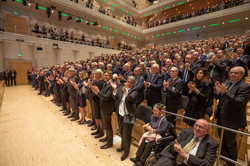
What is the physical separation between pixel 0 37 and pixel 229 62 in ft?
42.7

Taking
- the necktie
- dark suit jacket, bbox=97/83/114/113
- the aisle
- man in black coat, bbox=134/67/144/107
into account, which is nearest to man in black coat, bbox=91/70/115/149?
dark suit jacket, bbox=97/83/114/113

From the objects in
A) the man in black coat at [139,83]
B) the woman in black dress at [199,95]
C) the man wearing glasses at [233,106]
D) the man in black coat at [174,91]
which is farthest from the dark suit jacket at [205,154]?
the man in black coat at [139,83]

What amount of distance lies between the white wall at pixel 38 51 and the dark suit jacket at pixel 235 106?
1263cm

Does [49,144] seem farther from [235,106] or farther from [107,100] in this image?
[235,106]

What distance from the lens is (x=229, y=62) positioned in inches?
139

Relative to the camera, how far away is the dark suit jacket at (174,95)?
246 cm

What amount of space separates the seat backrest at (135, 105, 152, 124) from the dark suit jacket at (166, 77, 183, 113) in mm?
444

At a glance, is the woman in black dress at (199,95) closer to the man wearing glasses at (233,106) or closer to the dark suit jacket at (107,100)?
the man wearing glasses at (233,106)

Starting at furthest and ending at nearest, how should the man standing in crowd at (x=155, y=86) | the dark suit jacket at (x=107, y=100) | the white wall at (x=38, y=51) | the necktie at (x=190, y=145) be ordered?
the white wall at (x=38, y=51), the man standing in crowd at (x=155, y=86), the dark suit jacket at (x=107, y=100), the necktie at (x=190, y=145)

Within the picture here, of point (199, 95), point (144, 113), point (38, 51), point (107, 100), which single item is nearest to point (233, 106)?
point (199, 95)

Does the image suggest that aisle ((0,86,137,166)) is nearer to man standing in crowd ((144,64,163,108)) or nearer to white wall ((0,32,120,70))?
man standing in crowd ((144,64,163,108))

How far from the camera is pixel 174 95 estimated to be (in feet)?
8.11

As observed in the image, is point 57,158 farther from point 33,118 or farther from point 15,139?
point 33,118

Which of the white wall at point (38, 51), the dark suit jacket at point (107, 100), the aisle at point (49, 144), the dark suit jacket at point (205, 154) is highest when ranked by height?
the white wall at point (38, 51)
